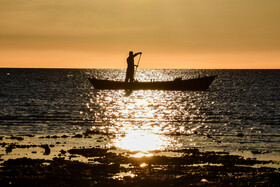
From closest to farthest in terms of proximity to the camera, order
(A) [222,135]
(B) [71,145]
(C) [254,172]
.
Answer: (C) [254,172] < (B) [71,145] < (A) [222,135]

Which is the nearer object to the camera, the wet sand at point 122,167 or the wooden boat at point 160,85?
the wet sand at point 122,167

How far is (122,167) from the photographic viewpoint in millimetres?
16203

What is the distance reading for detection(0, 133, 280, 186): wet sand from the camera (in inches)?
553

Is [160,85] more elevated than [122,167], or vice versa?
[160,85]

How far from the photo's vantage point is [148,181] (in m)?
14.1

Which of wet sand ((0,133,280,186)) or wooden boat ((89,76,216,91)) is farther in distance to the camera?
wooden boat ((89,76,216,91))

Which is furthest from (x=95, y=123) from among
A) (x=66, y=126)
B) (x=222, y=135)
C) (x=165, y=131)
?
(x=222, y=135)

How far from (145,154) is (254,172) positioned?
204 inches

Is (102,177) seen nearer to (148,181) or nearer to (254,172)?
(148,181)

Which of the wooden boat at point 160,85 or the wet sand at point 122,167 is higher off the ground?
the wooden boat at point 160,85

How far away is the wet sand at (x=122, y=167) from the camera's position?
46.1 feet

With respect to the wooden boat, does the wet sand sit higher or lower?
lower

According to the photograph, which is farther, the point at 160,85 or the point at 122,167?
the point at 160,85

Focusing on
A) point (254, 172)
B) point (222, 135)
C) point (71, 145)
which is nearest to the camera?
point (254, 172)
